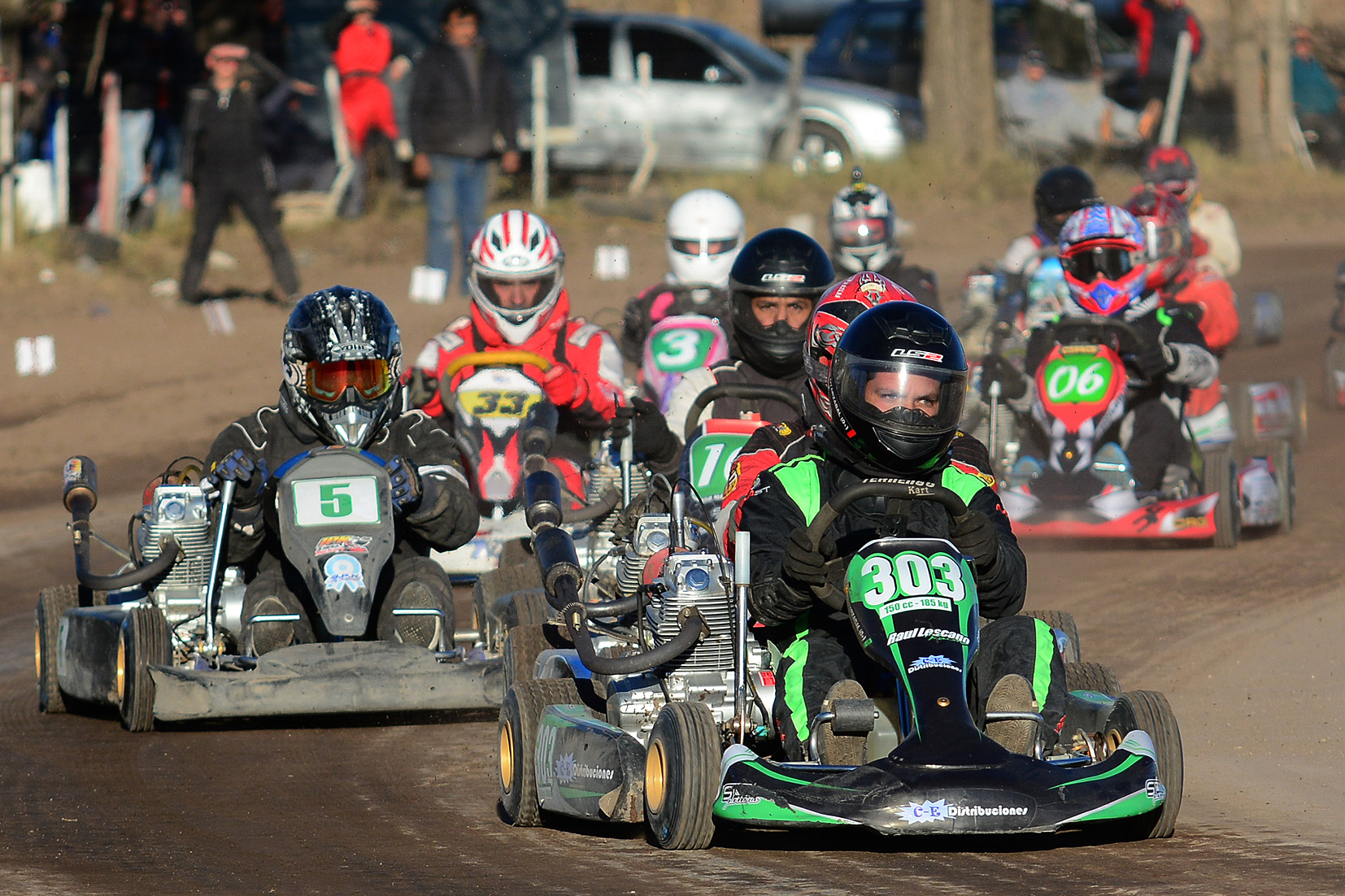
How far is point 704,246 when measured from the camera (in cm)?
1234

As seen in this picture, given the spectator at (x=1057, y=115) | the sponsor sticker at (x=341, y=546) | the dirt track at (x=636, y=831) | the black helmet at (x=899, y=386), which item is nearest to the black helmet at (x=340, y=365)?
the sponsor sticker at (x=341, y=546)

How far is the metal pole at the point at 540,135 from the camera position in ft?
69.3

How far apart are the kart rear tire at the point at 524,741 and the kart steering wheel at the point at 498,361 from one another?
3.83 metres

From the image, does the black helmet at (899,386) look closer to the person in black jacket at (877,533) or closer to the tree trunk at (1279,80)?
the person in black jacket at (877,533)

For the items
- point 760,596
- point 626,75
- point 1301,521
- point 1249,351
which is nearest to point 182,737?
point 760,596

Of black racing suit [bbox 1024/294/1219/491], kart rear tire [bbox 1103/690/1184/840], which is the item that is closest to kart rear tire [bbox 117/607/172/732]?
kart rear tire [bbox 1103/690/1184/840]

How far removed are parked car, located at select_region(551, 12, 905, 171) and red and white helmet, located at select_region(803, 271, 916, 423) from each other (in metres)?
14.8

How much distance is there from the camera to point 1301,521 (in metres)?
11.9

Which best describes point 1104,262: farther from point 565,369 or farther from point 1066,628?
point 1066,628

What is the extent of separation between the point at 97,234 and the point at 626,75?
5.69 meters

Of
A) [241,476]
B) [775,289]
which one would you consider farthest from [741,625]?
[775,289]

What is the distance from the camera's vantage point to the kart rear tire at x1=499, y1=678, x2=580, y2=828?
6.07 metres

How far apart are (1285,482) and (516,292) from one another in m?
4.21

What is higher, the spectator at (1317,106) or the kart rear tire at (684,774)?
the spectator at (1317,106)
